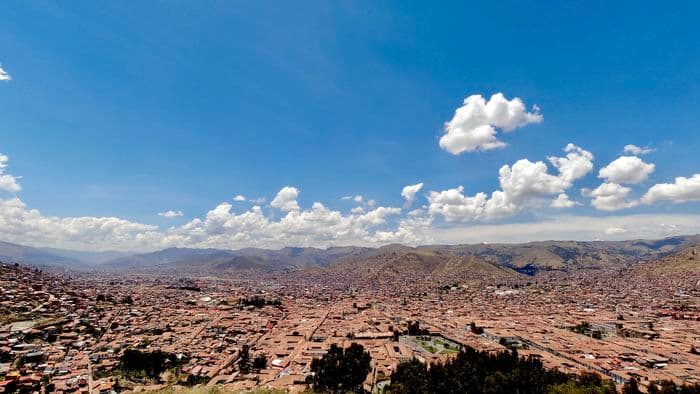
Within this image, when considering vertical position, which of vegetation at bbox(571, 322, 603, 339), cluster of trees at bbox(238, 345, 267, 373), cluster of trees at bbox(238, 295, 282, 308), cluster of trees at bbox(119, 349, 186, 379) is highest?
cluster of trees at bbox(119, 349, 186, 379)

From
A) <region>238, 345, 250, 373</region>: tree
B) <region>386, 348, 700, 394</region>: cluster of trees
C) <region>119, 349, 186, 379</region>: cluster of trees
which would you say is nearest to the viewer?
<region>386, 348, 700, 394</region>: cluster of trees

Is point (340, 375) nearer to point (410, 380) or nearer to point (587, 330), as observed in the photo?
point (410, 380)

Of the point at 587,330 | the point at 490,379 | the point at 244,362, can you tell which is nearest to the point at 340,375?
the point at 490,379

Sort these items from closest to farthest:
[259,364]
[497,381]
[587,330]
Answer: [497,381] → [259,364] → [587,330]

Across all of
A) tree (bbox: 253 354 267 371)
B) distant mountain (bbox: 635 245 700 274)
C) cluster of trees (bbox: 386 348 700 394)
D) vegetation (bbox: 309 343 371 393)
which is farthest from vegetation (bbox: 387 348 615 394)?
distant mountain (bbox: 635 245 700 274)

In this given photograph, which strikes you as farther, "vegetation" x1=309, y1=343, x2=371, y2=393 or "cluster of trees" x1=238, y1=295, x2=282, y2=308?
"cluster of trees" x1=238, y1=295, x2=282, y2=308

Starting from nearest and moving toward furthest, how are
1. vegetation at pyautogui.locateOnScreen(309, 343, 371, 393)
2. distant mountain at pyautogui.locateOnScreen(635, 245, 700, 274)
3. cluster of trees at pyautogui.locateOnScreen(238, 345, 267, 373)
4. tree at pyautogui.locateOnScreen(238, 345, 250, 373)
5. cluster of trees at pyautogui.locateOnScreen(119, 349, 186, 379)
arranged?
1. vegetation at pyautogui.locateOnScreen(309, 343, 371, 393)
2. cluster of trees at pyautogui.locateOnScreen(119, 349, 186, 379)
3. tree at pyautogui.locateOnScreen(238, 345, 250, 373)
4. cluster of trees at pyautogui.locateOnScreen(238, 345, 267, 373)
5. distant mountain at pyautogui.locateOnScreen(635, 245, 700, 274)

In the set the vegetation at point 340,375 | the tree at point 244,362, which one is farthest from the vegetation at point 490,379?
the tree at point 244,362

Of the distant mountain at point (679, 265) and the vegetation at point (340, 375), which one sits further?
the distant mountain at point (679, 265)

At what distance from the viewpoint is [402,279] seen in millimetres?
164125

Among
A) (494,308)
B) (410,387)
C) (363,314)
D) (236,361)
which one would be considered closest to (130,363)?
(236,361)

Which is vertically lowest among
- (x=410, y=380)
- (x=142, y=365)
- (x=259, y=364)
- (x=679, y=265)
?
(x=259, y=364)

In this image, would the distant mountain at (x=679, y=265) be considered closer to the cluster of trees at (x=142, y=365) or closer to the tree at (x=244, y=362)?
the tree at (x=244, y=362)

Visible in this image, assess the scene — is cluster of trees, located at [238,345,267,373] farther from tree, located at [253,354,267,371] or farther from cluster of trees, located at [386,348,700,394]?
cluster of trees, located at [386,348,700,394]
